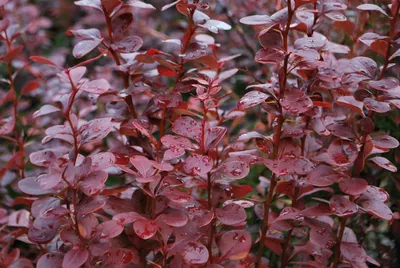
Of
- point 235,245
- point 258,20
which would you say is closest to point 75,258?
point 235,245

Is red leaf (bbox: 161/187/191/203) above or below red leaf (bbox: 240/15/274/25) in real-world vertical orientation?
below

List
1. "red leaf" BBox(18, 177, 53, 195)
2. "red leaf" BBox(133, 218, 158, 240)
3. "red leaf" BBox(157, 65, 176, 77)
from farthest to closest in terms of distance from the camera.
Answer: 1. "red leaf" BBox(157, 65, 176, 77)
2. "red leaf" BBox(18, 177, 53, 195)
3. "red leaf" BBox(133, 218, 158, 240)

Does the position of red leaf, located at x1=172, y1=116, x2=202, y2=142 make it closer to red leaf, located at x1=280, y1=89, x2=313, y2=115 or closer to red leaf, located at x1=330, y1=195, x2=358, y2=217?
red leaf, located at x1=280, y1=89, x2=313, y2=115

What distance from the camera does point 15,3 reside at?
87.7 inches

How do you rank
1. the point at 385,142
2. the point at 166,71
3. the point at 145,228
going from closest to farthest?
the point at 145,228 < the point at 385,142 < the point at 166,71

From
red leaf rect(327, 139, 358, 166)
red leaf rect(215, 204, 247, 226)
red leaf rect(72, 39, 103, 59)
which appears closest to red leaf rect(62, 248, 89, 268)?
red leaf rect(215, 204, 247, 226)

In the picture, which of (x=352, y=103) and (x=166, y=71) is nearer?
(x=352, y=103)

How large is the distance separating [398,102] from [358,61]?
4.0 inches

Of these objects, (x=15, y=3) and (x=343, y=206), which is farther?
(x=15, y=3)

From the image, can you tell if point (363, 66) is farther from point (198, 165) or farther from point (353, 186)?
point (198, 165)

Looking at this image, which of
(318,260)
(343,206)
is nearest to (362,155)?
(343,206)

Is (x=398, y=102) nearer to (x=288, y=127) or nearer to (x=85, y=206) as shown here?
(x=288, y=127)

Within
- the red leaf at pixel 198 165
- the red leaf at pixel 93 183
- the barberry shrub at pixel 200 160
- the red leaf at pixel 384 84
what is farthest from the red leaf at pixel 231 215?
the red leaf at pixel 384 84

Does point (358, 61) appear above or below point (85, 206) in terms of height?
above
